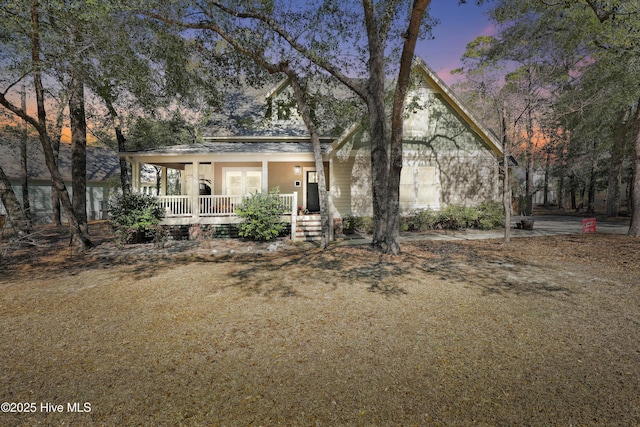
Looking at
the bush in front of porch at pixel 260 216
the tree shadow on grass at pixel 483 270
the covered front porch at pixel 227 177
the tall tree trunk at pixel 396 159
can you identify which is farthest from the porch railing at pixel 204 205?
the tree shadow on grass at pixel 483 270

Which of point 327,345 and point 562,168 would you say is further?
point 562,168

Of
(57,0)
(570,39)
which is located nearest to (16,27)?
(57,0)

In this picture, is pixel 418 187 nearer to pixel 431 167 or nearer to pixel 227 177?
pixel 431 167

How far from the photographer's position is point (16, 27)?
780cm

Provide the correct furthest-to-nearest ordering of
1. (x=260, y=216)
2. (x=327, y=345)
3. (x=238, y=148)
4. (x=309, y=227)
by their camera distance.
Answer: (x=238, y=148) → (x=309, y=227) → (x=260, y=216) → (x=327, y=345)

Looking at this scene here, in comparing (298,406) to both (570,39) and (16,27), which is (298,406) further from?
(570,39)

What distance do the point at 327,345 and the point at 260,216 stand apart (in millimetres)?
7773

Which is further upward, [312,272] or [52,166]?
[52,166]

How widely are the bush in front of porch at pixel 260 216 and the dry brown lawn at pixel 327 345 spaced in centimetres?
370

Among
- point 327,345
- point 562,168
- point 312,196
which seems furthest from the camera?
point 562,168

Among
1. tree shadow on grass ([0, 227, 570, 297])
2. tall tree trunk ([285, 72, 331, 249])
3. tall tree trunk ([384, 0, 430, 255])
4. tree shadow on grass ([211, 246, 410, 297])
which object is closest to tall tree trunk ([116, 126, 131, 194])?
tree shadow on grass ([0, 227, 570, 297])

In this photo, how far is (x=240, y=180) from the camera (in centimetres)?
1602

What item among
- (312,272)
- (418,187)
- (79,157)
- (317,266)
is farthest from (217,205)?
(418,187)

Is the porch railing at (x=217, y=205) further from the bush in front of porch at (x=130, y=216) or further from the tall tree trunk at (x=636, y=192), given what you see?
the tall tree trunk at (x=636, y=192)
